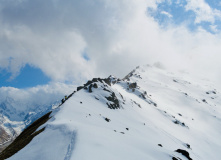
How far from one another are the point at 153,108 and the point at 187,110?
44.6 metres

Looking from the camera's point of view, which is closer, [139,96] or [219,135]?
[219,135]

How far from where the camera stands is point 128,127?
54.1m

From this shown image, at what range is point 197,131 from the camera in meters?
103

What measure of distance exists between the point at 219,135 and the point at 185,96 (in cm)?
5619

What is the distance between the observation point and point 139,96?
12550cm

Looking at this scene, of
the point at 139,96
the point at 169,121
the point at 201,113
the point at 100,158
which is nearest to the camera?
the point at 100,158

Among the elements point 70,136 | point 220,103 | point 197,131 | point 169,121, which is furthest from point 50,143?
point 220,103

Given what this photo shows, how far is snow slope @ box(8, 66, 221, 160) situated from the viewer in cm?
2139

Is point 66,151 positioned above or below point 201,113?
below

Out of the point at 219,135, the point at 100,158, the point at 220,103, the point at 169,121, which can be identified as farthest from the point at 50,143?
the point at 220,103

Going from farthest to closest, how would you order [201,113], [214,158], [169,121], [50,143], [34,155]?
1. [201,113]
2. [169,121]
3. [214,158]
4. [50,143]
5. [34,155]

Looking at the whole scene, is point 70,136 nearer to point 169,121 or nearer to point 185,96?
point 169,121

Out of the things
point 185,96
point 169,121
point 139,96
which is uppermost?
point 185,96

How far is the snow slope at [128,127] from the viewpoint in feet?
70.2
